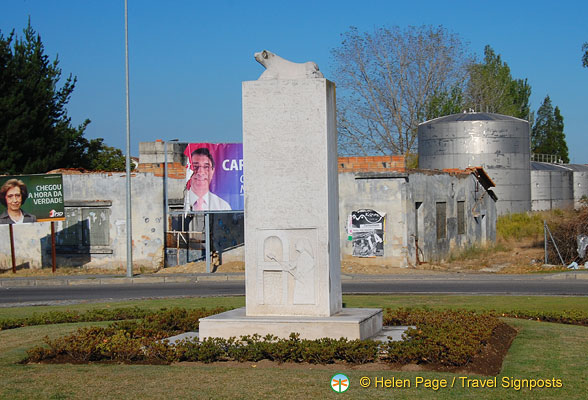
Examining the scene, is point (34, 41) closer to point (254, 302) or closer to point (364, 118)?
point (364, 118)

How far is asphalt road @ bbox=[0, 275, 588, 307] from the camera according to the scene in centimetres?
1959

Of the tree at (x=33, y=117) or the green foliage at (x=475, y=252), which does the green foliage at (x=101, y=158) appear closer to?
the tree at (x=33, y=117)

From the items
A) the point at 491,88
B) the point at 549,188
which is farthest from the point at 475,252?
the point at 491,88

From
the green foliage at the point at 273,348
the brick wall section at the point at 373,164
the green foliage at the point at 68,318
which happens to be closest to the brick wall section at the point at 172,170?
the brick wall section at the point at 373,164

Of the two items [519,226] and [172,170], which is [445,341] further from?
[519,226]

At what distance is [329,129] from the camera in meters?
10.2

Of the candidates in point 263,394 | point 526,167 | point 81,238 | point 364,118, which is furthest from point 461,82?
point 263,394

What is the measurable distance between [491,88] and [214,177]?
150 ft

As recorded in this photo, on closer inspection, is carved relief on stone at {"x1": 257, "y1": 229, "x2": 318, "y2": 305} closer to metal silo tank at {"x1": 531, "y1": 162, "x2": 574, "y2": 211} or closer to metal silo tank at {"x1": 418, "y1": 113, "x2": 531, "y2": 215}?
metal silo tank at {"x1": 418, "y1": 113, "x2": 531, "y2": 215}

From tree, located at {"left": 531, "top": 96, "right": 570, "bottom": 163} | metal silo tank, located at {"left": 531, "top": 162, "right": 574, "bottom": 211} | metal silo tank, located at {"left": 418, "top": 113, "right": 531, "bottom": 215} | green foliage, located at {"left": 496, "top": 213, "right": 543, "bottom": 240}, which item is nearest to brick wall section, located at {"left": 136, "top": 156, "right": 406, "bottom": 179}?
green foliage, located at {"left": 496, "top": 213, "right": 543, "bottom": 240}

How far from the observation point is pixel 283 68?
33.7 ft

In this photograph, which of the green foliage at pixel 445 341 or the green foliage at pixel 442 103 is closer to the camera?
the green foliage at pixel 445 341

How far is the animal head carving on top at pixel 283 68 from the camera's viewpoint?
10164mm

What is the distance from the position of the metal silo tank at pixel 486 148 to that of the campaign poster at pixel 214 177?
740 inches
